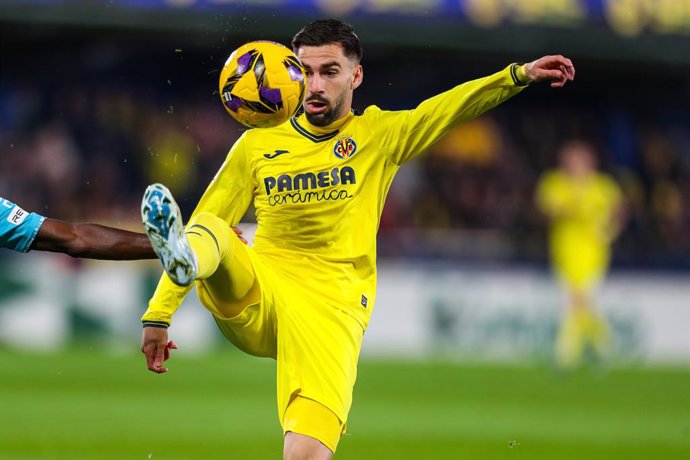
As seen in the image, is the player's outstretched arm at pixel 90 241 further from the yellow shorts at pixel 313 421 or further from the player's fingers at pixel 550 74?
the player's fingers at pixel 550 74

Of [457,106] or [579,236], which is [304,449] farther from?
[579,236]

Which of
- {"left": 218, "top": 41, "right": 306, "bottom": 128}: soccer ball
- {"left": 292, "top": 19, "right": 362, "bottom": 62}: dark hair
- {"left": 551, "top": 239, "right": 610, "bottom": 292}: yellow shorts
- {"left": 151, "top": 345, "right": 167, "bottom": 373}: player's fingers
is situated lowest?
{"left": 151, "top": 345, "right": 167, "bottom": 373}: player's fingers

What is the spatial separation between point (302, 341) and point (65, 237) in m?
1.10

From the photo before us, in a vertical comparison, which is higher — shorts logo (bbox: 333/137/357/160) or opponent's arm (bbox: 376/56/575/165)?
opponent's arm (bbox: 376/56/575/165)

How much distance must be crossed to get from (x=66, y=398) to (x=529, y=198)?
29.7 ft

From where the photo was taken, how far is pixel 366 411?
40.3 ft

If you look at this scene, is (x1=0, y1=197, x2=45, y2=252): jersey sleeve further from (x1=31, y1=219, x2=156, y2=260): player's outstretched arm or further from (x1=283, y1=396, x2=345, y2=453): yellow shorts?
(x1=283, y1=396, x2=345, y2=453): yellow shorts

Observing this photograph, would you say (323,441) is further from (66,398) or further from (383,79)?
(383,79)

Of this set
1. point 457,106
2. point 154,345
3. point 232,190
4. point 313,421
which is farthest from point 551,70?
point 154,345

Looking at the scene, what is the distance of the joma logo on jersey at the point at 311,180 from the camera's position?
238 inches

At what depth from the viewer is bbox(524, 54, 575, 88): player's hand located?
567 cm

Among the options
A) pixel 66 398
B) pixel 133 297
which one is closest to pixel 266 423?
pixel 66 398

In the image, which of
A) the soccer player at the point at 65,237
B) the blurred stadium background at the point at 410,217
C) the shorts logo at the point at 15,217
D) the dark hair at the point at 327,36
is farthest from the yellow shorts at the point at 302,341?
the blurred stadium background at the point at 410,217

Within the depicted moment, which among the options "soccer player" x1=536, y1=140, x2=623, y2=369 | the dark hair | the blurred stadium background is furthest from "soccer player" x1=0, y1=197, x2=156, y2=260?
"soccer player" x1=536, y1=140, x2=623, y2=369
